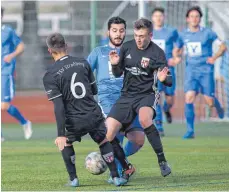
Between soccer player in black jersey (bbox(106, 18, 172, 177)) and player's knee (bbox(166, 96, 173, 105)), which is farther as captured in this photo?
player's knee (bbox(166, 96, 173, 105))

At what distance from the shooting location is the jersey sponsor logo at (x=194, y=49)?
15.9m

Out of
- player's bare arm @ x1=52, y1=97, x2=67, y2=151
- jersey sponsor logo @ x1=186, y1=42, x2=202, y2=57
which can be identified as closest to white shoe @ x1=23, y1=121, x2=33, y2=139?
jersey sponsor logo @ x1=186, y1=42, x2=202, y2=57

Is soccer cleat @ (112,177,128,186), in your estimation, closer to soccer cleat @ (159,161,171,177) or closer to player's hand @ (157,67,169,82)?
soccer cleat @ (159,161,171,177)

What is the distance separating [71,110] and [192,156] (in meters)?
3.50

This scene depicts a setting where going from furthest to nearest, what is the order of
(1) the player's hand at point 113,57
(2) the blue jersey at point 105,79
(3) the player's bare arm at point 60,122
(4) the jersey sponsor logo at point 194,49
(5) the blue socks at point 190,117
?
(4) the jersey sponsor logo at point 194,49, (5) the blue socks at point 190,117, (2) the blue jersey at point 105,79, (1) the player's hand at point 113,57, (3) the player's bare arm at point 60,122

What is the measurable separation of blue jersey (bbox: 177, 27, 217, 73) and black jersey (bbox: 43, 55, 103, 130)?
6868 mm

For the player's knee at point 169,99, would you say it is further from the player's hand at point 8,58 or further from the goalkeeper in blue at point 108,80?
the goalkeeper in blue at point 108,80

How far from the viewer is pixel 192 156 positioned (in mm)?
12266

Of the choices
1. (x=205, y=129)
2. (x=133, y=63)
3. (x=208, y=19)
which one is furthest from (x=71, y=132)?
(x=208, y=19)

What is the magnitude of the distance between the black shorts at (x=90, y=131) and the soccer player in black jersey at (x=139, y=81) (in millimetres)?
305

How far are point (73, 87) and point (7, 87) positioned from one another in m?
7.00

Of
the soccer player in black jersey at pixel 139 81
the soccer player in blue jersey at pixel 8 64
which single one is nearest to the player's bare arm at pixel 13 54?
the soccer player in blue jersey at pixel 8 64

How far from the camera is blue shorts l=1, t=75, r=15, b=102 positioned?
52.0 ft

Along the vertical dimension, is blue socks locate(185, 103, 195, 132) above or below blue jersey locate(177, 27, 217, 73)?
below
